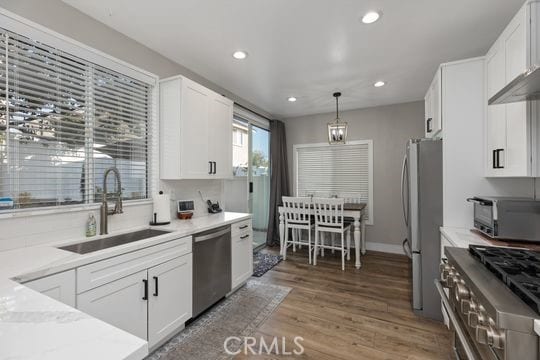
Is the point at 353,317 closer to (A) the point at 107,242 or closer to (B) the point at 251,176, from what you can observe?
(A) the point at 107,242

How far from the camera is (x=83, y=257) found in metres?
1.42

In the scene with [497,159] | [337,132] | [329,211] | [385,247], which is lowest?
[385,247]

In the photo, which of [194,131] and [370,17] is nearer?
[370,17]

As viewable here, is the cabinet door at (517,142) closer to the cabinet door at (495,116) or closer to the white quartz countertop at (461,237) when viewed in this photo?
the cabinet door at (495,116)

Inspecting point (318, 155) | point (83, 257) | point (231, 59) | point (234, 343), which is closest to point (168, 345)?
point (234, 343)

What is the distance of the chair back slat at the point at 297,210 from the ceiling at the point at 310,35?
172 cm

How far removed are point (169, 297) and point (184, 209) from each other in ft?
3.43

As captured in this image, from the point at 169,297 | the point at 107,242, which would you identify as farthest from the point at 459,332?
the point at 107,242

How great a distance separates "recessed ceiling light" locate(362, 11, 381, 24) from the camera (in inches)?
77.5

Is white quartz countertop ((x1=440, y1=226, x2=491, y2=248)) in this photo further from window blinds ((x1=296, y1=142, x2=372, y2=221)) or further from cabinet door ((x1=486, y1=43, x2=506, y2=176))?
window blinds ((x1=296, y1=142, x2=372, y2=221))

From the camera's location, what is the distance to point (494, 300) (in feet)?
3.03

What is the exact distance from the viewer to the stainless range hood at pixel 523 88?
43.7 inches

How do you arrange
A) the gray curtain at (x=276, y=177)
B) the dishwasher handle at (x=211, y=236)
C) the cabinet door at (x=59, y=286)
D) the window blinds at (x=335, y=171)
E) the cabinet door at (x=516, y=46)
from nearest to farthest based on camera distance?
the cabinet door at (x=59, y=286) → the cabinet door at (x=516, y=46) → the dishwasher handle at (x=211, y=236) → the window blinds at (x=335, y=171) → the gray curtain at (x=276, y=177)

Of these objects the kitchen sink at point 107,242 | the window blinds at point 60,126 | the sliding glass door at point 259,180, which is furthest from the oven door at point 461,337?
the sliding glass door at point 259,180
